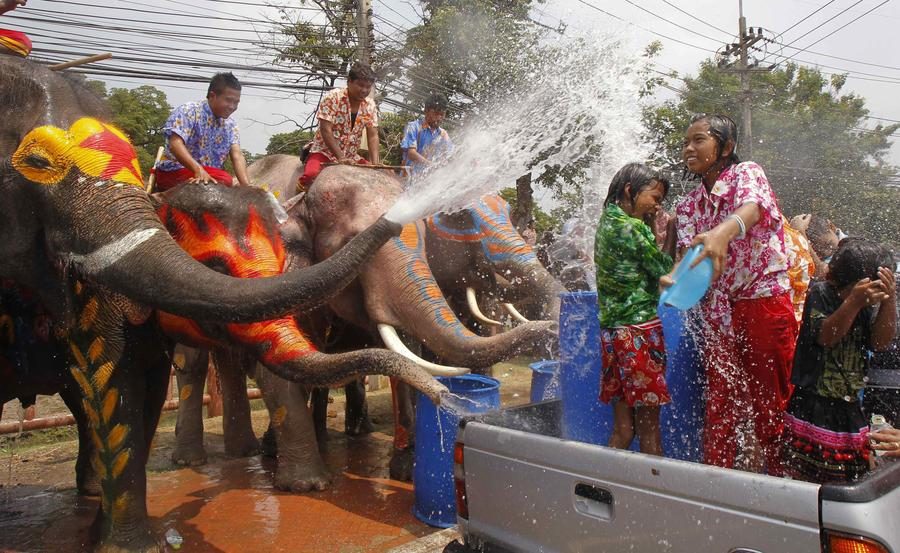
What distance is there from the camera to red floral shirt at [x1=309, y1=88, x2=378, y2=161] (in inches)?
280

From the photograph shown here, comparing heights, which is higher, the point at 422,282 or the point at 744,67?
the point at 744,67

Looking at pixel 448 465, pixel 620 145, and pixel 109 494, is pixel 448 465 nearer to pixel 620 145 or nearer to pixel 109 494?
pixel 109 494

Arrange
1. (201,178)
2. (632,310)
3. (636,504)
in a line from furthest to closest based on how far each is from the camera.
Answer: (201,178), (632,310), (636,504)

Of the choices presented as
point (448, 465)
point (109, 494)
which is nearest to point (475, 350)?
point (448, 465)

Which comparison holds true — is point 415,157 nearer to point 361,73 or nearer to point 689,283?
point 361,73

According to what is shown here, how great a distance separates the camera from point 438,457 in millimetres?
4871

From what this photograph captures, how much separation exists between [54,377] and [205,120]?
2351 mm

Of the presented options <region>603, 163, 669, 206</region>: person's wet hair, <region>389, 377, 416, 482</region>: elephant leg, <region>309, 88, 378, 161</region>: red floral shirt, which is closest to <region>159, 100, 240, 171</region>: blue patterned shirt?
<region>309, 88, 378, 161</region>: red floral shirt

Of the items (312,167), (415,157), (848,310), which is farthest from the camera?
(415,157)

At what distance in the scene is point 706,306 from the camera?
3424mm

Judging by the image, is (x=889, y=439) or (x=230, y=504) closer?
(x=889, y=439)

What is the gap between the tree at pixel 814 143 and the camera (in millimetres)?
22875

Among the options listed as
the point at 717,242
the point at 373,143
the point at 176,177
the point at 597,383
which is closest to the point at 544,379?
the point at 597,383

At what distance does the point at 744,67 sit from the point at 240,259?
73.9 feet
